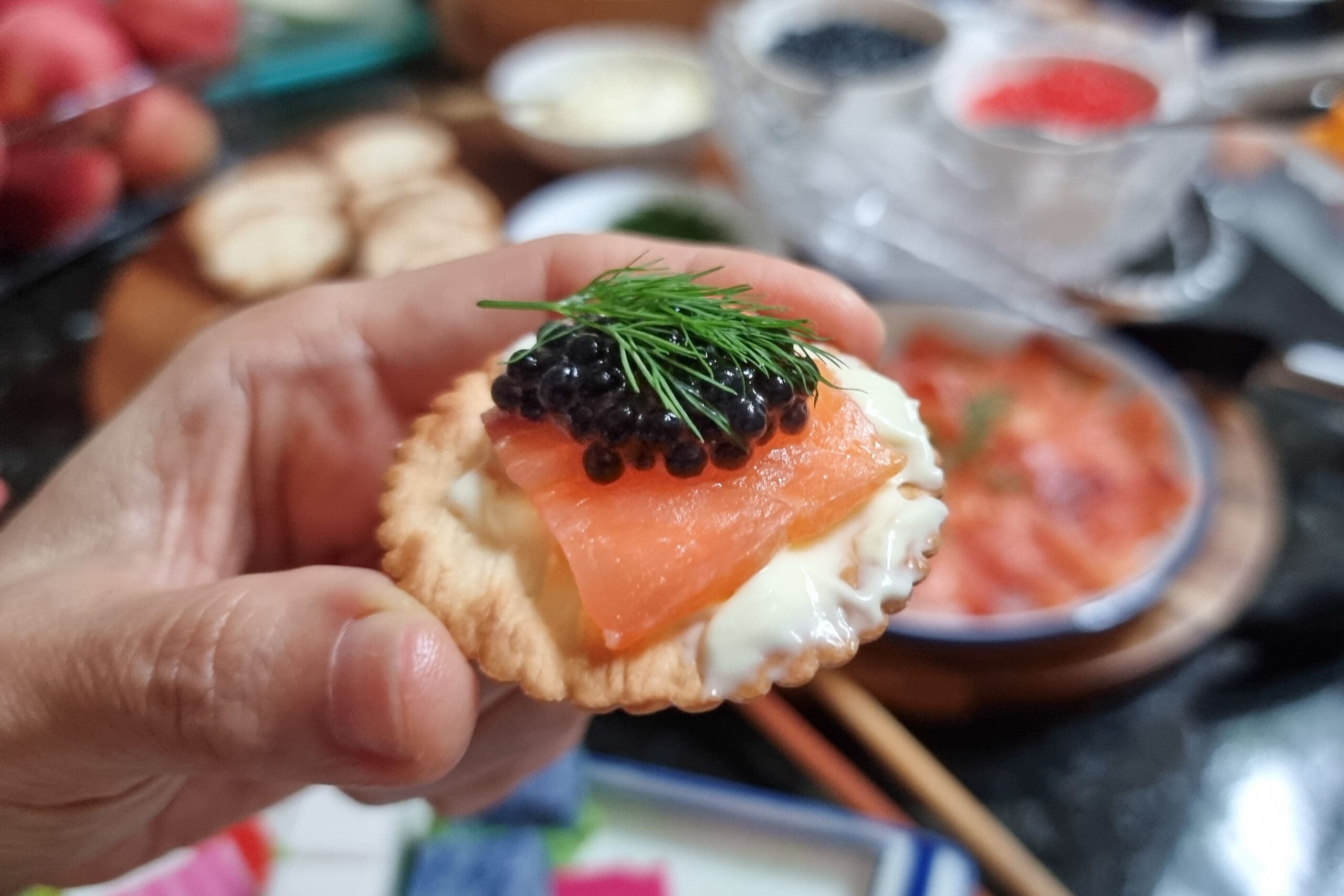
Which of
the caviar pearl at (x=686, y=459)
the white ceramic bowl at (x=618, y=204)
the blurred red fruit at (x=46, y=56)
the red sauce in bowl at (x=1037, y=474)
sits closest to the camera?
the caviar pearl at (x=686, y=459)

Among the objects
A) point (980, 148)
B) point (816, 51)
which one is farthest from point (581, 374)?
point (816, 51)

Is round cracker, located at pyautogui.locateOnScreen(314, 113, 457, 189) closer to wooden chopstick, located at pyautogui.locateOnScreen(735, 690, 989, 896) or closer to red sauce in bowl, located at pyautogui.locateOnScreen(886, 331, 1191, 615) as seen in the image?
red sauce in bowl, located at pyautogui.locateOnScreen(886, 331, 1191, 615)

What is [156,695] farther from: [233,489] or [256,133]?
[256,133]

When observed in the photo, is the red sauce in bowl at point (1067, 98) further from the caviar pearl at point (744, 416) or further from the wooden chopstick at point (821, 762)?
the caviar pearl at point (744, 416)

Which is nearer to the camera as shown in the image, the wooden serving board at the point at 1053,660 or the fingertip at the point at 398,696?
the fingertip at the point at 398,696

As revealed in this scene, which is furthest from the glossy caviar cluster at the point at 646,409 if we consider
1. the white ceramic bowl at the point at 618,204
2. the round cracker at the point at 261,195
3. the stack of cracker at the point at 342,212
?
the round cracker at the point at 261,195

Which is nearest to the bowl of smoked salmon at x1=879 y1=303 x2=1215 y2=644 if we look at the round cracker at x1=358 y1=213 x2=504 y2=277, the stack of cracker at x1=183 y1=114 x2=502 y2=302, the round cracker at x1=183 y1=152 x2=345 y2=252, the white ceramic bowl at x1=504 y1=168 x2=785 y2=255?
the white ceramic bowl at x1=504 y1=168 x2=785 y2=255

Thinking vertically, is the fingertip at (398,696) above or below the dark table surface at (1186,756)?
above
